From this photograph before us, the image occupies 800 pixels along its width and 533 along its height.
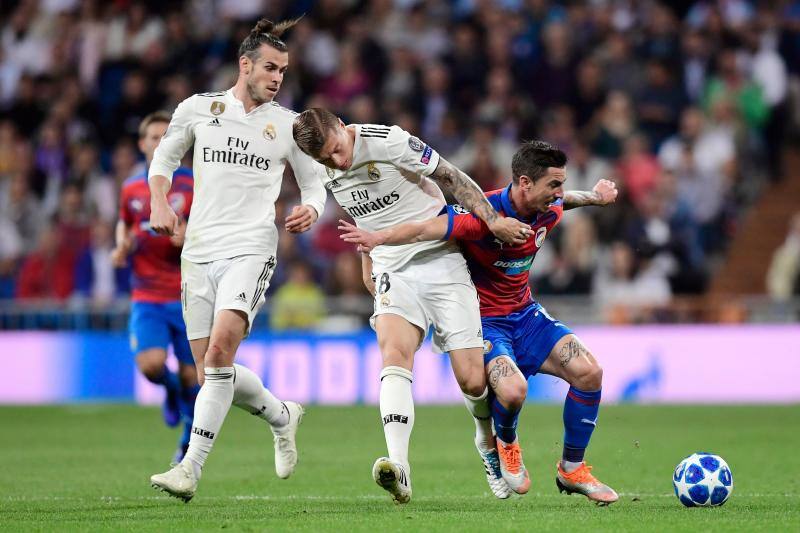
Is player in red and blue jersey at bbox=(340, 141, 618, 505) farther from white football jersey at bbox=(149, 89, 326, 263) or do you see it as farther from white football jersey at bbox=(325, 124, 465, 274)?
white football jersey at bbox=(149, 89, 326, 263)

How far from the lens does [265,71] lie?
8203 mm

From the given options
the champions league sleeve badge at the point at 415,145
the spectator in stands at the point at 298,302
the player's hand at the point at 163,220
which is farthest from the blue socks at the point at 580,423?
the spectator in stands at the point at 298,302

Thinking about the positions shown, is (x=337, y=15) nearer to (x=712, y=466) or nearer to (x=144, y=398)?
(x=144, y=398)

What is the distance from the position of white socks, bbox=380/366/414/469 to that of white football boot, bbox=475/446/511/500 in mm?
849

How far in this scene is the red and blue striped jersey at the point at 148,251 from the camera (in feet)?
34.5

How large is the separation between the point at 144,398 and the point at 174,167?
33.1 ft

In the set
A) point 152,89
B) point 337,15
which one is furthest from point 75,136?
point 337,15

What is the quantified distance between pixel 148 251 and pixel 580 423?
13.9 feet

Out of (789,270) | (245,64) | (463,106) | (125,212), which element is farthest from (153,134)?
(789,270)

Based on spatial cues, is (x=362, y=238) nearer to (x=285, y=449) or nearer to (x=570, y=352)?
(x=570, y=352)

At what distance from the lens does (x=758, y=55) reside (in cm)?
1933

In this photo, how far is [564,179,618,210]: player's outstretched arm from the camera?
8.18 meters

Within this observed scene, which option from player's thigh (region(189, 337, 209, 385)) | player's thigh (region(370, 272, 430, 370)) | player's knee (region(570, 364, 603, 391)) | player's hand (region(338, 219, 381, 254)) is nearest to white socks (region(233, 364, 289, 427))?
player's thigh (region(189, 337, 209, 385))

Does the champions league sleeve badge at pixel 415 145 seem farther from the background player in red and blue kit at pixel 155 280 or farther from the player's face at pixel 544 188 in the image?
the background player in red and blue kit at pixel 155 280
